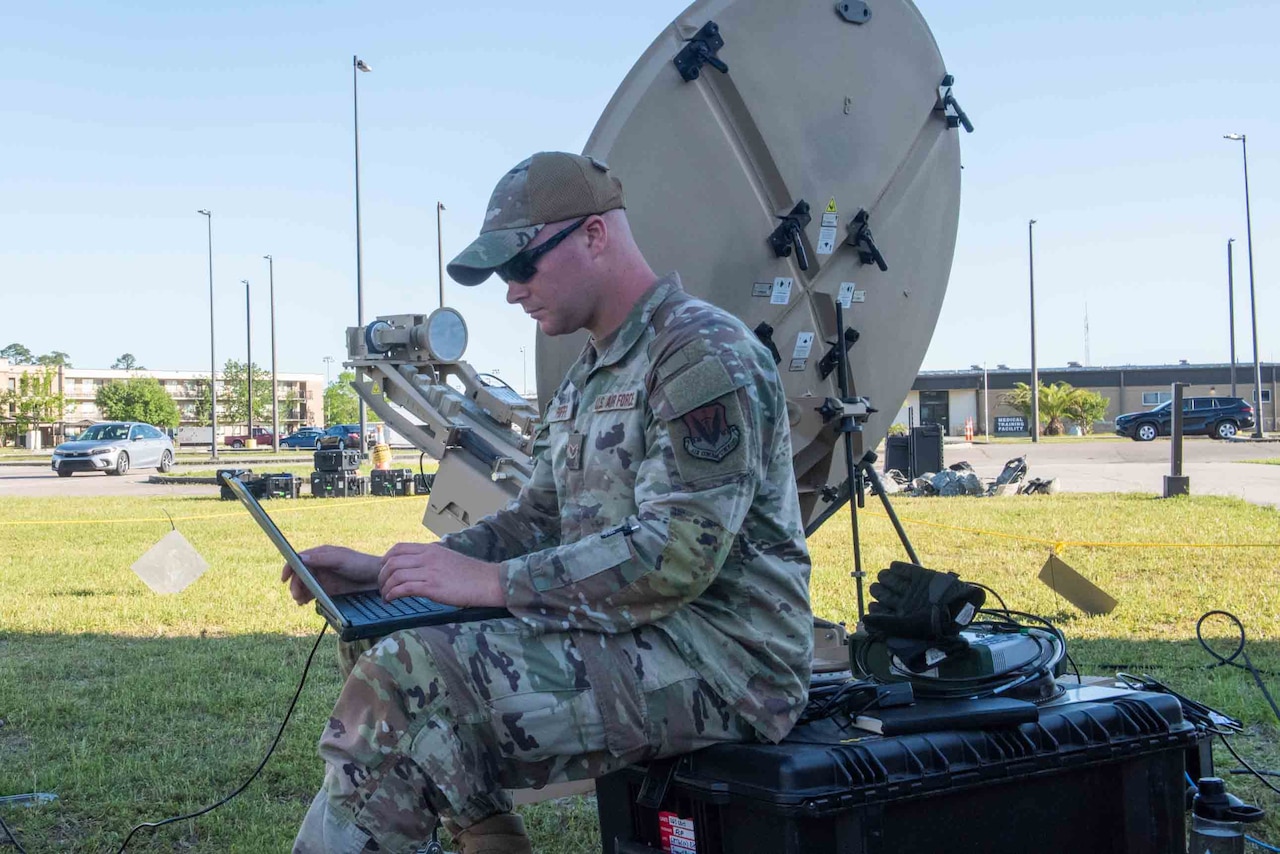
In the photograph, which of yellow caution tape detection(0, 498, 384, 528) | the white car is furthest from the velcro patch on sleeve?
the white car

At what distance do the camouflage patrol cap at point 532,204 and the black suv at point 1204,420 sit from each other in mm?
41551

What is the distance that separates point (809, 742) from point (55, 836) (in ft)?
9.19

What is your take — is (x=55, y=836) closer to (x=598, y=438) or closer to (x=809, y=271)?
(x=598, y=438)

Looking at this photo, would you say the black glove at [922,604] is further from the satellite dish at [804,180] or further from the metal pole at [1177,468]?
the metal pole at [1177,468]

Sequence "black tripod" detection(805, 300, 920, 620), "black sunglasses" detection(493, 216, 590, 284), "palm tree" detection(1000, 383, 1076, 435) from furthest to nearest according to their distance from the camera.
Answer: "palm tree" detection(1000, 383, 1076, 435)
"black tripod" detection(805, 300, 920, 620)
"black sunglasses" detection(493, 216, 590, 284)

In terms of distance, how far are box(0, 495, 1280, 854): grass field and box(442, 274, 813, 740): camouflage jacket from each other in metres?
1.75

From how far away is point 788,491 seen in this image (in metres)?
2.54

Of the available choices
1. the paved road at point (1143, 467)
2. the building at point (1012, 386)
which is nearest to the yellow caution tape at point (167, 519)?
the paved road at point (1143, 467)

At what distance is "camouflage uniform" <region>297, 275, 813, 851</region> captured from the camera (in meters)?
2.23

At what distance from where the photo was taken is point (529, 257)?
8.40ft

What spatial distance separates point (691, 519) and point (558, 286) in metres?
0.63

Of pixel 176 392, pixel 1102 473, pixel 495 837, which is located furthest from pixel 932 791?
pixel 176 392

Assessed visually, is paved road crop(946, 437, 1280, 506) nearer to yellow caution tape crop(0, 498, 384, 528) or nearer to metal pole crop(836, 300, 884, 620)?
yellow caution tape crop(0, 498, 384, 528)

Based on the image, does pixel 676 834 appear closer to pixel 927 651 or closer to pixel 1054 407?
pixel 927 651
